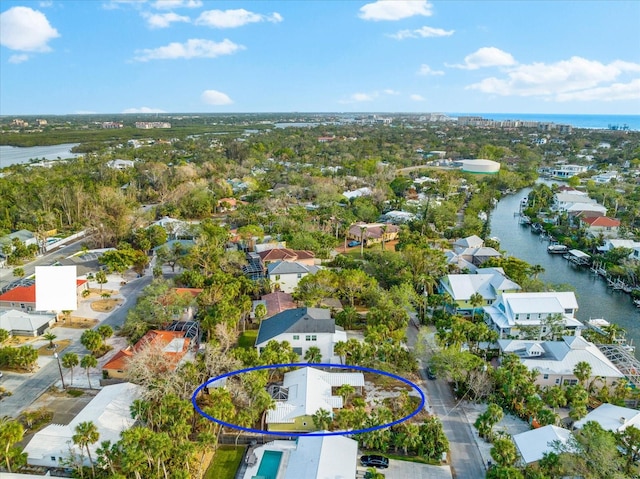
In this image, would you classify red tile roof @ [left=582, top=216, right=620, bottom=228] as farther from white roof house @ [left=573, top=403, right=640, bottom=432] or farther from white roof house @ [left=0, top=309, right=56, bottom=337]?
white roof house @ [left=0, top=309, right=56, bottom=337]

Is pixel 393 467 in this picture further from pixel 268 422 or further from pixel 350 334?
pixel 350 334

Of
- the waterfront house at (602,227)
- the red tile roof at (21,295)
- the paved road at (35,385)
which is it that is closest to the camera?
the paved road at (35,385)

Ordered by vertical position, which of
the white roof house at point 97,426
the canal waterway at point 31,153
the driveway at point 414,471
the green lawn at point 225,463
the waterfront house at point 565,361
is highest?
the canal waterway at point 31,153

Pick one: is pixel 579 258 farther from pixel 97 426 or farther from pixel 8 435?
pixel 8 435

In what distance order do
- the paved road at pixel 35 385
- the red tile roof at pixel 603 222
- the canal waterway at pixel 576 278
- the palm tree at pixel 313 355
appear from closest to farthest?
the paved road at pixel 35 385 → the palm tree at pixel 313 355 → the canal waterway at pixel 576 278 → the red tile roof at pixel 603 222

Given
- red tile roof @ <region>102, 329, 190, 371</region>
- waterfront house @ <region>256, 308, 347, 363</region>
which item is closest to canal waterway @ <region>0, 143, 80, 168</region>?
red tile roof @ <region>102, 329, 190, 371</region>

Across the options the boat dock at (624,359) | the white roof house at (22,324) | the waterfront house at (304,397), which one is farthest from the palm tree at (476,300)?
the white roof house at (22,324)

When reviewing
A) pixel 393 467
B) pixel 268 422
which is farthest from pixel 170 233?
pixel 393 467

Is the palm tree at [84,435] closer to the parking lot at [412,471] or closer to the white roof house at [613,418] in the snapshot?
the parking lot at [412,471]
